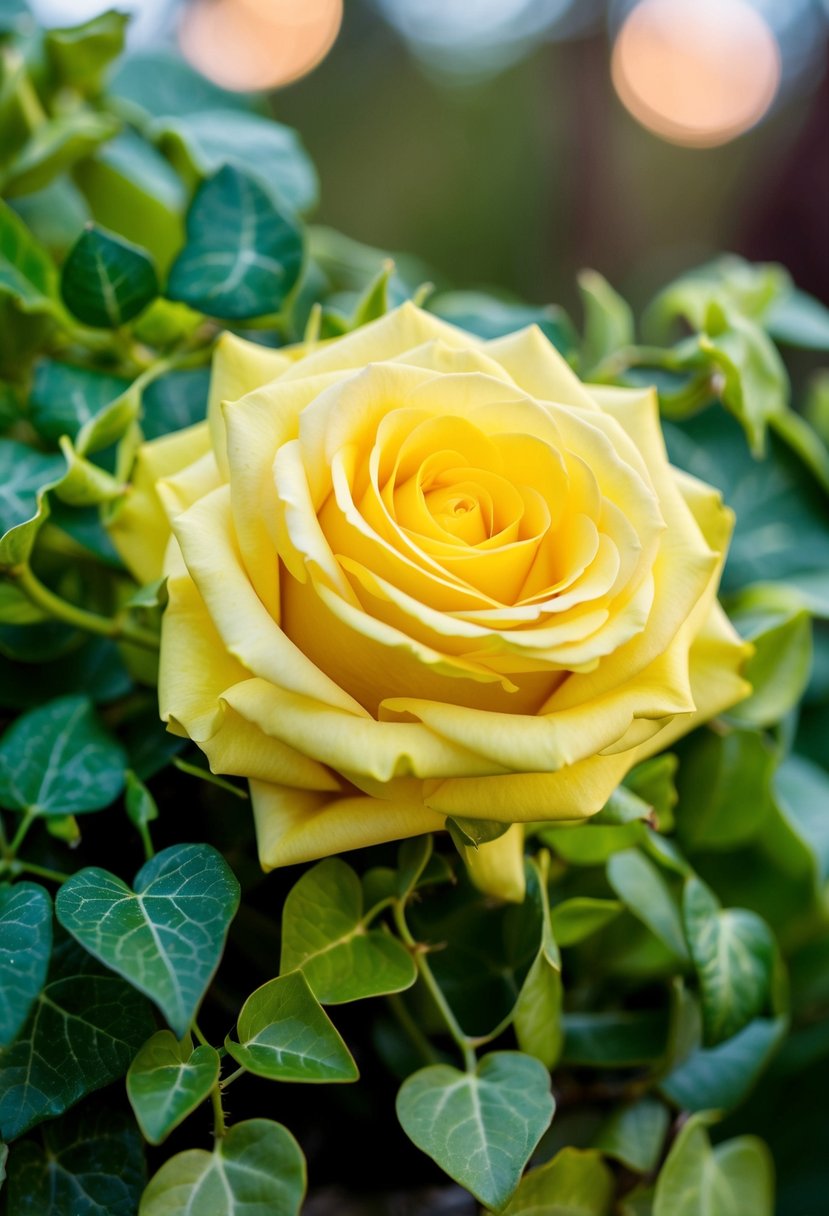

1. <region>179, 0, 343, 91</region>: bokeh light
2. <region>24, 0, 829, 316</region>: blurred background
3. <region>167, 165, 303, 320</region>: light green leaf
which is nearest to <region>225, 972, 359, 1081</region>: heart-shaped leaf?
<region>167, 165, 303, 320</region>: light green leaf

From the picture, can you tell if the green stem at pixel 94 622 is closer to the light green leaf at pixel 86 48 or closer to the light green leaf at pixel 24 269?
the light green leaf at pixel 24 269

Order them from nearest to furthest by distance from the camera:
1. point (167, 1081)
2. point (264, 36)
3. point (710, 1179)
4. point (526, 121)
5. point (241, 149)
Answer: point (167, 1081) → point (710, 1179) → point (241, 149) → point (526, 121) → point (264, 36)

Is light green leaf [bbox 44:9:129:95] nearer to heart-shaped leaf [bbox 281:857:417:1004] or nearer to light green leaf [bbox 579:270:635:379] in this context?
light green leaf [bbox 579:270:635:379]

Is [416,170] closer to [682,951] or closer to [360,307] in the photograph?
[360,307]

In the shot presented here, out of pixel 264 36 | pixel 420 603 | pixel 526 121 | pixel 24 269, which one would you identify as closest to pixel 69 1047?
pixel 420 603

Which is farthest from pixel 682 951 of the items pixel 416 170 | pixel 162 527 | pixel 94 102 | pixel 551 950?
pixel 416 170

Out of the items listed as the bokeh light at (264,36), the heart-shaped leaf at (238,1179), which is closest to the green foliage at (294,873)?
the heart-shaped leaf at (238,1179)

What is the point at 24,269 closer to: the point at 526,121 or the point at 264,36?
the point at 526,121
